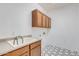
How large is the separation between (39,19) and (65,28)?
43cm

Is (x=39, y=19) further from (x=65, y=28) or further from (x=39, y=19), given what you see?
(x=65, y=28)

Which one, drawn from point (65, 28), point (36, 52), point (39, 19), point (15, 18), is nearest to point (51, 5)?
point (39, 19)

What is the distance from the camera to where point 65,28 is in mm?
1785

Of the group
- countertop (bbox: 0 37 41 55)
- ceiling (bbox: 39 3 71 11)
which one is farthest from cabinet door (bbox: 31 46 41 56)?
ceiling (bbox: 39 3 71 11)

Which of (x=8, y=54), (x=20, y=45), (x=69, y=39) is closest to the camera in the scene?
(x=8, y=54)

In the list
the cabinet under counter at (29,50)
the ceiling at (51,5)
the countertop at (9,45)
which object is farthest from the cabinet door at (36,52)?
the ceiling at (51,5)

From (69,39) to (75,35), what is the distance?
11cm

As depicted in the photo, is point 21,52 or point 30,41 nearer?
point 21,52

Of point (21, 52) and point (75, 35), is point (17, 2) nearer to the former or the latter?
point (21, 52)

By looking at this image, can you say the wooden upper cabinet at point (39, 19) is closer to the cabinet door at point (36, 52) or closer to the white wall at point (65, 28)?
the white wall at point (65, 28)

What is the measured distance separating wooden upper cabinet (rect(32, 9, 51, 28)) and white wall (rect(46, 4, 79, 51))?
4.1 inches

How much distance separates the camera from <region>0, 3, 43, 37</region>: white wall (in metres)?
1.69

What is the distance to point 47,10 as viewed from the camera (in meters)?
1.75

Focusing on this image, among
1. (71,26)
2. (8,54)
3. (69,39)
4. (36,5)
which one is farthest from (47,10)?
(8,54)
